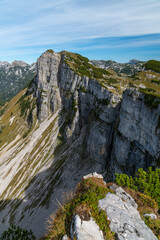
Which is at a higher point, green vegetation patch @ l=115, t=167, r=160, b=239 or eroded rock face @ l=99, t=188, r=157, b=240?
eroded rock face @ l=99, t=188, r=157, b=240

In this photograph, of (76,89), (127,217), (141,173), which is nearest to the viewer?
(127,217)

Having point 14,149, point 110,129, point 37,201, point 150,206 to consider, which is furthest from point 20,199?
point 150,206

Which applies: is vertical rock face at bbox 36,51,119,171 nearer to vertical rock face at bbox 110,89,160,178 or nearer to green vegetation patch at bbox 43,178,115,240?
vertical rock face at bbox 110,89,160,178

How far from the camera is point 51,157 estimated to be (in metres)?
98.2

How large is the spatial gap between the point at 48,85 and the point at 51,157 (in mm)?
71190

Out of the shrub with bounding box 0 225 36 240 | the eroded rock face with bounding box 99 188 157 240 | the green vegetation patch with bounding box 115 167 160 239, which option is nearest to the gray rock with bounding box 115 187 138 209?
the eroded rock face with bounding box 99 188 157 240

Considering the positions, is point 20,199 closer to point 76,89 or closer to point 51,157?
point 51,157

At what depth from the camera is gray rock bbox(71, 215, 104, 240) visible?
38.9 feet

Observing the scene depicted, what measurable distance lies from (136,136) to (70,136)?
5964 centimetres

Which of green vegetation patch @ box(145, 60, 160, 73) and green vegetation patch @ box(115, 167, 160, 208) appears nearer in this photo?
green vegetation patch @ box(115, 167, 160, 208)

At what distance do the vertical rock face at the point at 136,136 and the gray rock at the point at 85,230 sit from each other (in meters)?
31.6

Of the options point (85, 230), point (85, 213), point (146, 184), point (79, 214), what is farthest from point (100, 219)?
point (146, 184)

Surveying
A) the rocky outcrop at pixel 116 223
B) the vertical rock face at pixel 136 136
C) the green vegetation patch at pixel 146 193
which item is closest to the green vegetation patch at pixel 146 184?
the green vegetation patch at pixel 146 193

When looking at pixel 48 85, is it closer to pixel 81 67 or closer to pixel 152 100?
pixel 81 67
